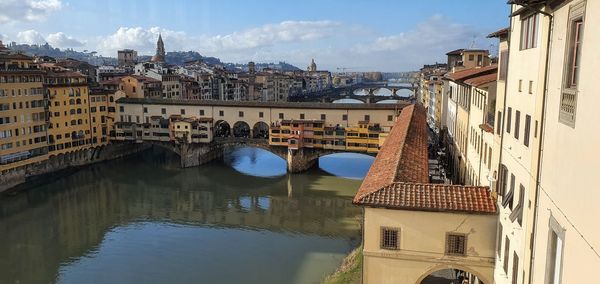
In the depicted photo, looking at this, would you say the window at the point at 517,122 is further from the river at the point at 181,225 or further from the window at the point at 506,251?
the river at the point at 181,225

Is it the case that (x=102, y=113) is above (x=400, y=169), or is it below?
below

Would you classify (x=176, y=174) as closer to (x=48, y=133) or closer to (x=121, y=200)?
(x=121, y=200)

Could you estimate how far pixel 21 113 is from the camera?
40.8 metres

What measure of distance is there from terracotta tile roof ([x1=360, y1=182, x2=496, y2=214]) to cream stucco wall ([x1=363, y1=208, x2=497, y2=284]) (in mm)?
190

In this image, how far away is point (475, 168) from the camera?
18.9 meters

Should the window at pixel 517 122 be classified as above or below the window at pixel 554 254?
above

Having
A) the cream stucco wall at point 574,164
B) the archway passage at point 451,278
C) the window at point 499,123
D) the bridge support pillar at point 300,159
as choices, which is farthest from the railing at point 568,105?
the bridge support pillar at point 300,159

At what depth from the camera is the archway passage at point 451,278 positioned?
16.0 metres

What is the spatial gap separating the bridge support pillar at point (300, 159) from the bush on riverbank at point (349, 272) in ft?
72.7

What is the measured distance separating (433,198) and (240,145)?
1429 inches

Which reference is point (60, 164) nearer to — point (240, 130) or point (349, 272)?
point (240, 130)

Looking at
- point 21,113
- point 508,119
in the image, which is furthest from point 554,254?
point 21,113

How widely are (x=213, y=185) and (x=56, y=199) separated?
12021mm

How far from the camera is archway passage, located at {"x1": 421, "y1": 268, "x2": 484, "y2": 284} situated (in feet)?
52.6
